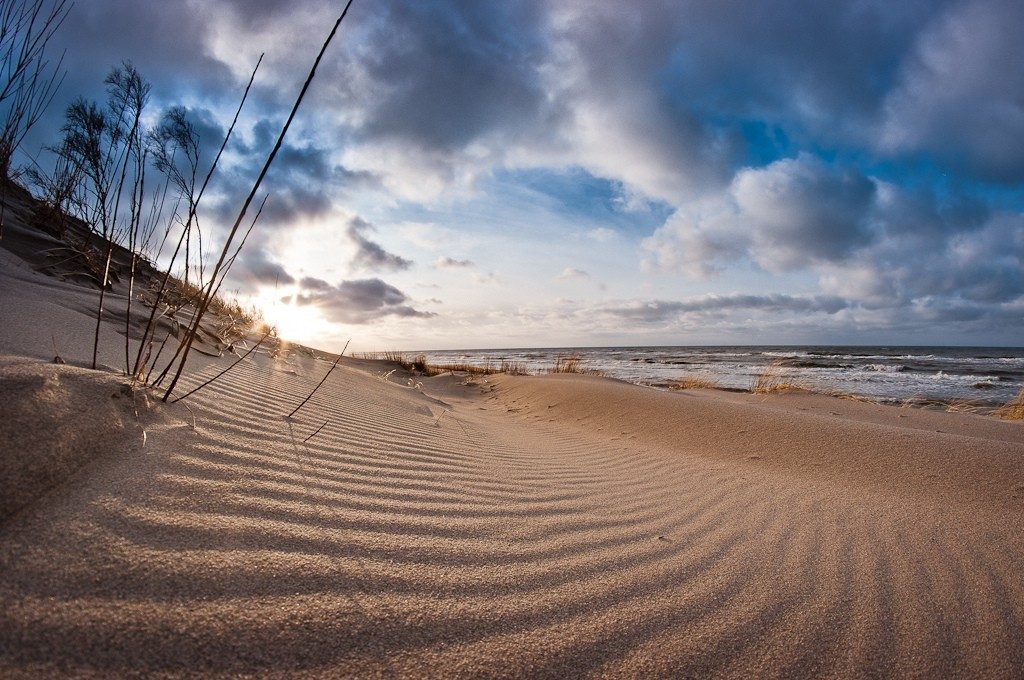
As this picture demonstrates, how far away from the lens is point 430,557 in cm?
142

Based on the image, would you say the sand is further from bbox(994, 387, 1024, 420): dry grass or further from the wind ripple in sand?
bbox(994, 387, 1024, 420): dry grass

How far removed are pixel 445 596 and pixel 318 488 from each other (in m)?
0.77

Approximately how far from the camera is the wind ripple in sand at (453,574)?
36.3 inches

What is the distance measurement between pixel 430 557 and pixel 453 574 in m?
0.11

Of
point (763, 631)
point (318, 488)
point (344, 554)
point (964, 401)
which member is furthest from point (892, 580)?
point (964, 401)

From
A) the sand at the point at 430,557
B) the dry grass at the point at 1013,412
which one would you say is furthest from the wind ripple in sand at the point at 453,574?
the dry grass at the point at 1013,412

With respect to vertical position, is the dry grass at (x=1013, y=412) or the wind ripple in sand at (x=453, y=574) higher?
the wind ripple in sand at (x=453, y=574)

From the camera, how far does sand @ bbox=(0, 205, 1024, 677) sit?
939 millimetres

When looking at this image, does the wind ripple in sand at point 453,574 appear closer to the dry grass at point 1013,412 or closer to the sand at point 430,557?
the sand at point 430,557

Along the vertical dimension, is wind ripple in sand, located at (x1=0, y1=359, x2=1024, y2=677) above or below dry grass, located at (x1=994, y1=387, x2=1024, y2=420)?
above

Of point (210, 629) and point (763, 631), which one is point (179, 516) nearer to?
point (210, 629)

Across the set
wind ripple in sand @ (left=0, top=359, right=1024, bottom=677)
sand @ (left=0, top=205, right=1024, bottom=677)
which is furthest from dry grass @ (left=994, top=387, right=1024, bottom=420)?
wind ripple in sand @ (left=0, top=359, right=1024, bottom=677)

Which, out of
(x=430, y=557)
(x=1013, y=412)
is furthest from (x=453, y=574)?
(x=1013, y=412)

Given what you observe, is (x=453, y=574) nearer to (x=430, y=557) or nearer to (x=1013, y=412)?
(x=430, y=557)
